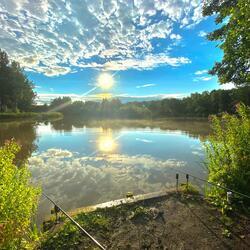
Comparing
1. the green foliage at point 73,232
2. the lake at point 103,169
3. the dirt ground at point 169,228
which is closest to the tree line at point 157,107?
the lake at point 103,169

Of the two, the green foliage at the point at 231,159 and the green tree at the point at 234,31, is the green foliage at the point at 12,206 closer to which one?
the green foliage at the point at 231,159

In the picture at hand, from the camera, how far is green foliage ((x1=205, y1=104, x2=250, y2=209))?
6691 mm

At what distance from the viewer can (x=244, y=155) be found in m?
6.92

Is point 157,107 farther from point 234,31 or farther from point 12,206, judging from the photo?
point 12,206

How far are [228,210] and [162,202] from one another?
1687 millimetres

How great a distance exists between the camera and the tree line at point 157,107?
75181mm

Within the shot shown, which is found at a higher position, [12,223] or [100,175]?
[12,223]

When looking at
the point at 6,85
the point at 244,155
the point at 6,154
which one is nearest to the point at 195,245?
the point at 244,155

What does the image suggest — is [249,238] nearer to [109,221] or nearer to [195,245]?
[195,245]

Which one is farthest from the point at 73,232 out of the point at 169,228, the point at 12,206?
the point at 169,228

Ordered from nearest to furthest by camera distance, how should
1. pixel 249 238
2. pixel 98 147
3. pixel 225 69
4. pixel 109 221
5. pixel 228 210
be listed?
pixel 249 238 → pixel 109 221 → pixel 228 210 → pixel 225 69 → pixel 98 147

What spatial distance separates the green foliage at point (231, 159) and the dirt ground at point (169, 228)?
28.5 inches

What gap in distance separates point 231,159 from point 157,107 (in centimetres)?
9664

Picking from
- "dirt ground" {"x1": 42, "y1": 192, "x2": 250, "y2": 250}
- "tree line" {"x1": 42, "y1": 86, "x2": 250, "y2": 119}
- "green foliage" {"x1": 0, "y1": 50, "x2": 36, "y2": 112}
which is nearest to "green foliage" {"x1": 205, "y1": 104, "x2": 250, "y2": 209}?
"dirt ground" {"x1": 42, "y1": 192, "x2": 250, "y2": 250}
